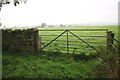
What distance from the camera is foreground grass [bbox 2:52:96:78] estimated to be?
11719 millimetres

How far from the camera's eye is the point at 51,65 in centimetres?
1321

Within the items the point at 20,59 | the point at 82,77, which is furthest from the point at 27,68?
the point at 82,77

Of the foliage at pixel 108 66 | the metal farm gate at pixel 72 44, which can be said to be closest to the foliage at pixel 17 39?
the metal farm gate at pixel 72 44

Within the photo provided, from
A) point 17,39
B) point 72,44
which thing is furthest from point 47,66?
point 17,39

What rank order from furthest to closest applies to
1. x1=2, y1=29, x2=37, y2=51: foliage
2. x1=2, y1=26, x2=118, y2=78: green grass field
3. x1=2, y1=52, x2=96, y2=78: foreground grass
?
1. x1=2, y1=29, x2=37, y2=51: foliage
2. x1=2, y1=52, x2=96, y2=78: foreground grass
3. x1=2, y1=26, x2=118, y2=78: green grass field

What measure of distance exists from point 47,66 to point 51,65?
0.24 metres

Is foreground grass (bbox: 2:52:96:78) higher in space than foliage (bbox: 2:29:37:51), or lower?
lower

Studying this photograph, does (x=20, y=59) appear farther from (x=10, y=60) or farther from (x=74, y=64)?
(x=74, y=64)

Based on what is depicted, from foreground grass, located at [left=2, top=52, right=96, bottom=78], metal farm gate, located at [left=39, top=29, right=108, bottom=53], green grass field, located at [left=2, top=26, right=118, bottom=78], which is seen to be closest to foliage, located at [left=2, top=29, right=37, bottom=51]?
metal farm gate, located at [left=39, top=29, right=108, bottom=53]

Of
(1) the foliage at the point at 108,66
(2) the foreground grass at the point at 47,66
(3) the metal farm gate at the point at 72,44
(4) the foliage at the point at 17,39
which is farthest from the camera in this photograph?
(4) the foliage at the point at 17,39

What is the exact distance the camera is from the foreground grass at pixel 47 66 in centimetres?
1172

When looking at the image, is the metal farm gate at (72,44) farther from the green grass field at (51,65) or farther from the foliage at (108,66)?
the foliage at (108,66)

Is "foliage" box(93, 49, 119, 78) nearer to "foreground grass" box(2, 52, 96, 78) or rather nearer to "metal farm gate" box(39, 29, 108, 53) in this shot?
"foreground grass" box(2, 52, 96, 78)

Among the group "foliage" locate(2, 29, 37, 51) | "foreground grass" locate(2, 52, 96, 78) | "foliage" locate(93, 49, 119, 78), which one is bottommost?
"foreground grass" locate(2, 52, 96, 78)
